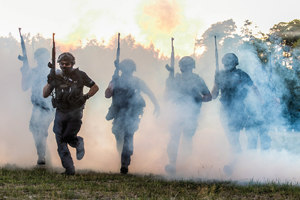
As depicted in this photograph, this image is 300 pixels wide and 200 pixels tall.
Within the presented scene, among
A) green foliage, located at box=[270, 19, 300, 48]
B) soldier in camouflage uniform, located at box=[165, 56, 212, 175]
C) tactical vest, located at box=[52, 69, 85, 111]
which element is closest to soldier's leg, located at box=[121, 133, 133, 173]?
soldier in camouflage uniform, located at box=[165, 56, 212, 175]

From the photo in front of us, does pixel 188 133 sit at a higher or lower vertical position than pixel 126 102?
lower

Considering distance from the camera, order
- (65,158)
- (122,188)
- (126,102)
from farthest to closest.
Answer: (126,102), (65,158), (122,188)

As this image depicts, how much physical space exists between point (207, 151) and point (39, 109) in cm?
372

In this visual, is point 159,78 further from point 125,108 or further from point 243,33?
point 125,108

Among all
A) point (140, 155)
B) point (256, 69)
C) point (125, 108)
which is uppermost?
point (256, 69)

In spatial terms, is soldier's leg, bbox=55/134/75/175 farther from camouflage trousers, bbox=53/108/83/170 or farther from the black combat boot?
the black combat boot

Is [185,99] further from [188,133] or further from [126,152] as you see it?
[126,152]

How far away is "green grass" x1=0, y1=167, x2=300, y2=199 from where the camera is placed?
23.6 feet

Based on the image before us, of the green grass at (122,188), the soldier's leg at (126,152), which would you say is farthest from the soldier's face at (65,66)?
the soldier's leg at (126,152)

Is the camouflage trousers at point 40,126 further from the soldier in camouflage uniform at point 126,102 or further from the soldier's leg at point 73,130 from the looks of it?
the soldier's leg at point 73,130

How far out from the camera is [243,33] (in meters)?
19.1

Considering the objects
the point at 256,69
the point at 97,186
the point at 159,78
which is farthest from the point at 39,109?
the point at 159,78

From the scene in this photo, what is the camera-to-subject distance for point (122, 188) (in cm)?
779

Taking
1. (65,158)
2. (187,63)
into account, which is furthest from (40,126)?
(187,63)
